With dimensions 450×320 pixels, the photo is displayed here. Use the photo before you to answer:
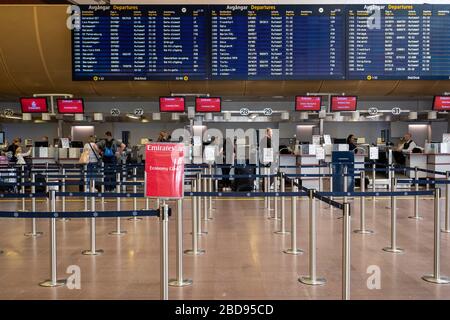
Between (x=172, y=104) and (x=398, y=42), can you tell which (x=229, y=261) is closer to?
(x=172, y=104)

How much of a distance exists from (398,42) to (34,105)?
9.11 meters

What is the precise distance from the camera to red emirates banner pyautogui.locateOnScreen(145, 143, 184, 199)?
5285mm

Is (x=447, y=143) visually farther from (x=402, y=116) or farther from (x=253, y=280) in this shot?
(x=253, y=280)

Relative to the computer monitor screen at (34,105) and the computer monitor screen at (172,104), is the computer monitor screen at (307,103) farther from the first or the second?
the computer monitor screen at (34,105)

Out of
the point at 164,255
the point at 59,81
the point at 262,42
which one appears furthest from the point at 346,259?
the point at 59,81

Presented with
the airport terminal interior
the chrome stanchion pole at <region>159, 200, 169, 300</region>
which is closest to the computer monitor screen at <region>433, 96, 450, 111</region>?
the airport terminal interior

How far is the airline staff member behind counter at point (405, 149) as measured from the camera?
51.5 ft

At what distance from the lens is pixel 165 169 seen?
5.32 m

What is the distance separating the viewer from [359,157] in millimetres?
15016

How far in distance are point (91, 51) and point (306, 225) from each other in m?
6.39

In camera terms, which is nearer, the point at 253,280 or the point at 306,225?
the point at 253,280

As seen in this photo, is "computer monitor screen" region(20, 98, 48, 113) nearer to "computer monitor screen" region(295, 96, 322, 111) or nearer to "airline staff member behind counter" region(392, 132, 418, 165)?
"computer monitor screen" region(295, 96, 322, 111)
